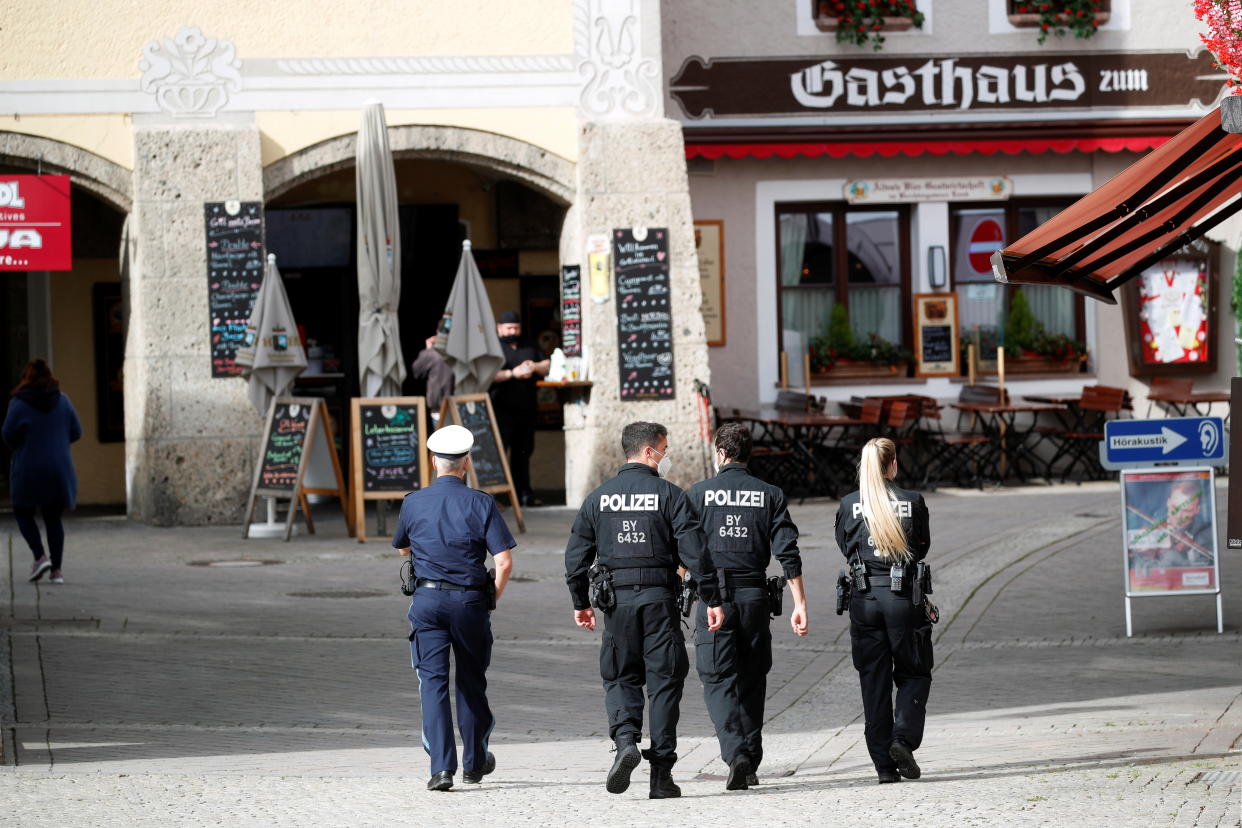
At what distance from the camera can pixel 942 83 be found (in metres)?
20.0

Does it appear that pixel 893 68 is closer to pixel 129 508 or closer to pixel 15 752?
pixel 129 508

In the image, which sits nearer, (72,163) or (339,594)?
(339,594)

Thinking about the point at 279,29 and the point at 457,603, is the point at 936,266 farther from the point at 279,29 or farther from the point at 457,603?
the point at 457,603

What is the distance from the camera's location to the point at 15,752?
8.06m

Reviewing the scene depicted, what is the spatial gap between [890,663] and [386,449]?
836cm

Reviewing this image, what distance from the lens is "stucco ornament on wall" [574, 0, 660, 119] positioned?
17500 mm

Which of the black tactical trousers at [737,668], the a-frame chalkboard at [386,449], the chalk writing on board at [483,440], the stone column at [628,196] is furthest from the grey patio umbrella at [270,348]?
the black tactical trousers at [737,668]

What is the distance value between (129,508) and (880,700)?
11485 mm

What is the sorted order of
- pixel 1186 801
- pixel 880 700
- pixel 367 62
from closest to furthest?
pixel 1186 801
pixel 880 700
pixel 367 62

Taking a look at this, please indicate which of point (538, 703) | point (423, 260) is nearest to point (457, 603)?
point (538, 703)

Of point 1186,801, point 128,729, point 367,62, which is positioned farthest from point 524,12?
point 1186,801

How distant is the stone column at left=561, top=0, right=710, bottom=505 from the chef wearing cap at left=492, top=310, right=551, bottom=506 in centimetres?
90

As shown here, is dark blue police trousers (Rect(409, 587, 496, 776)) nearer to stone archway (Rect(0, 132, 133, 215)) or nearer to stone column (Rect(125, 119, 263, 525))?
stone column (Rect(125, 119, 263, 525))

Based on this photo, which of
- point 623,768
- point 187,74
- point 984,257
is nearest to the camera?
point 623,768
